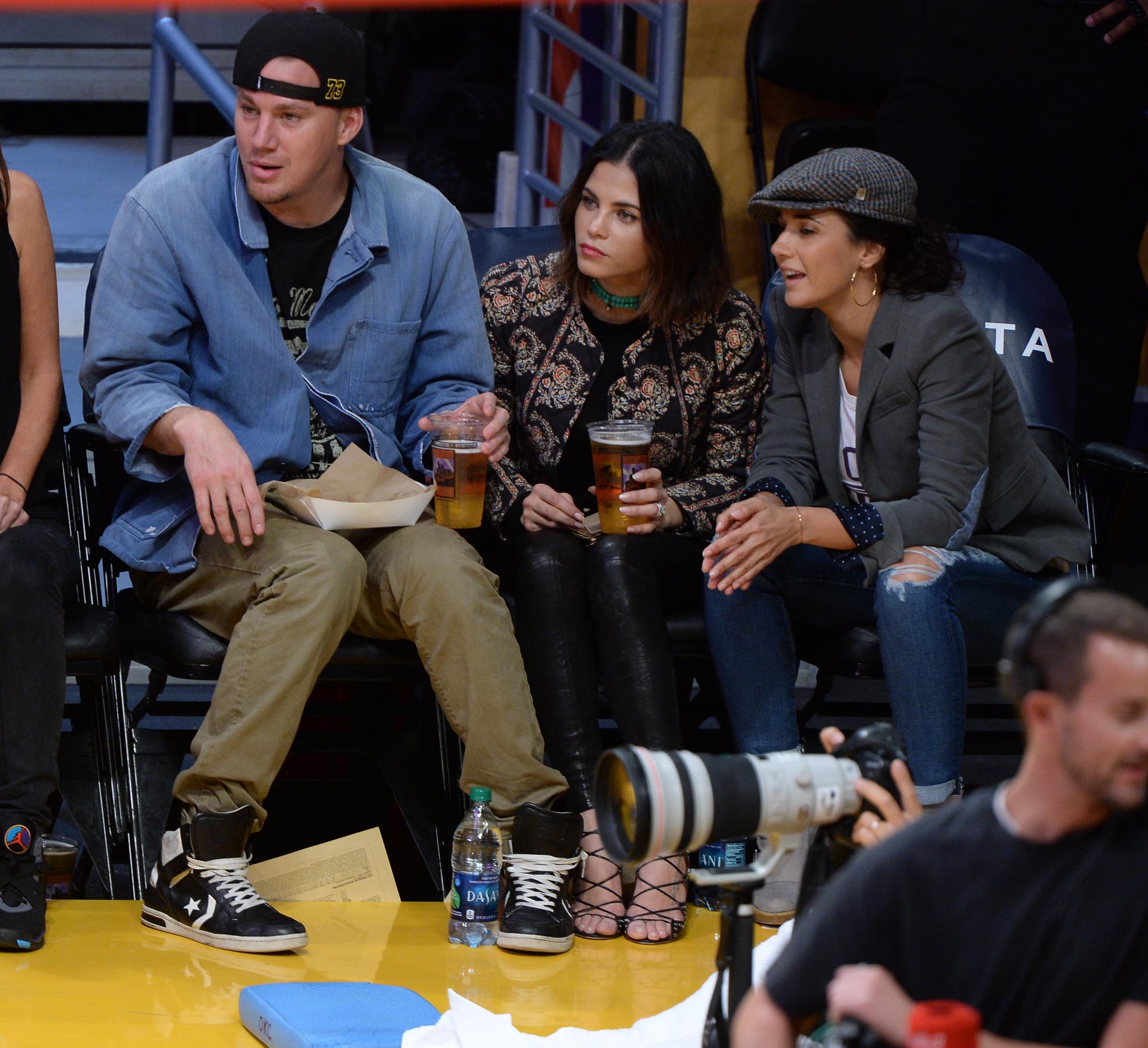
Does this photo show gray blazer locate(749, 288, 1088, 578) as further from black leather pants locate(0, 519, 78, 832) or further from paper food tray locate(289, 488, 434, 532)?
black leather pants locate(0, 519, 78, 832)

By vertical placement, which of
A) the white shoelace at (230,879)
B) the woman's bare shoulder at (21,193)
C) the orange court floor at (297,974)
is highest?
the woman's bare shoulder at (21,193)

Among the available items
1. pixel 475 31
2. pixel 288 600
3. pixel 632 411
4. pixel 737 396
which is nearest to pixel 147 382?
pixel 288 600

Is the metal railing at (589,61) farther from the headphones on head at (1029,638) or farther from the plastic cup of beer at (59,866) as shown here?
the headphones on head at (1029,638)

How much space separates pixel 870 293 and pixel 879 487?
1.15 ft

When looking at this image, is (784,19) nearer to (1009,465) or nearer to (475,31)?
(1009,465)

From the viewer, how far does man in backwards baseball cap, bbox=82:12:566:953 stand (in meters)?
2.52

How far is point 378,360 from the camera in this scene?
287 cm

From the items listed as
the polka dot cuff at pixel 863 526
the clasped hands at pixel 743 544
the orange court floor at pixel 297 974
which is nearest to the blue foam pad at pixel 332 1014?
the orange court floor at pixel 297 974

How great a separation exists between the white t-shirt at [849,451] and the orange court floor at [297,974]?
0.82 metres

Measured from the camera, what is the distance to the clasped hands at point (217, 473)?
8.35ft

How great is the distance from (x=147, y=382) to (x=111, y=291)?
180mm

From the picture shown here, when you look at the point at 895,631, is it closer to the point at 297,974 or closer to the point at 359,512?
the point at 359,512

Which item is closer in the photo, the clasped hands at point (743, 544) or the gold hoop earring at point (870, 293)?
the clasped hands at point (743, 544)

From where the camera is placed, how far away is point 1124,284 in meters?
3.89
